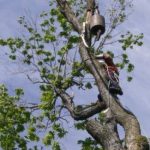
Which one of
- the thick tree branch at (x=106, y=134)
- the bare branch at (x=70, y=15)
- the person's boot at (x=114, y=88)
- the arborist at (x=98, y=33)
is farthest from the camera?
the bare branch at (x=70, y=15)

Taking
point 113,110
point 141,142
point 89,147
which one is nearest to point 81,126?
point 89,147

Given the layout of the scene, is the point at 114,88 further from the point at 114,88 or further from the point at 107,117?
the point at 107,117

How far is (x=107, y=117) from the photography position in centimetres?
714

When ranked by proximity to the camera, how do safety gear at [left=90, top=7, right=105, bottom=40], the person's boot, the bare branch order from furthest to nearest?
the bare branch → safety gear at [left=90, top=7, right=105, bottom=40] → the person's boot

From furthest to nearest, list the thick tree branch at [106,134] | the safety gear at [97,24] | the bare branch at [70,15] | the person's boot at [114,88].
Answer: the bare branch at [70,15] < the safety gear at [97,24] < the person's boot at [114,88] < the thick tree branch at [106,134]

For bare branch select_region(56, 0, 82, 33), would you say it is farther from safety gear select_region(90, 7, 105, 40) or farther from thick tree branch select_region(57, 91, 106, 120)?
thick tree branch select_region(57, 91, 106, 120)

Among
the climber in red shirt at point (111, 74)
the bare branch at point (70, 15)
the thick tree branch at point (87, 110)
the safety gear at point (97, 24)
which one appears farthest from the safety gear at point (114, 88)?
the bare branch at point (70, 15)

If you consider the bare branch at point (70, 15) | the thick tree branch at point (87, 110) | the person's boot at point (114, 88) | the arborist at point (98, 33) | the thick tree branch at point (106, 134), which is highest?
the bare branch at point (70, 15)

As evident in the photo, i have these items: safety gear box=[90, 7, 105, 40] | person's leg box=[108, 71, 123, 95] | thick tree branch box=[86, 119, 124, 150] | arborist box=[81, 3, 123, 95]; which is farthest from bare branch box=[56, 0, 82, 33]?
thick tree branch box=[86, 119, 124, 150]

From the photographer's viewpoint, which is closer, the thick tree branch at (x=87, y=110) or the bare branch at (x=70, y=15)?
the thick tree branch at (x=87, y=110)

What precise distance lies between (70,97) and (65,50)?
4867mm

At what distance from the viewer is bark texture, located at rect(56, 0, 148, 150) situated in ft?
21.5

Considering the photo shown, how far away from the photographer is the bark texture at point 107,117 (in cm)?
657

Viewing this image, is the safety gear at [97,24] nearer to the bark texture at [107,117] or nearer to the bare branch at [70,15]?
the bark texture at [107,117]
